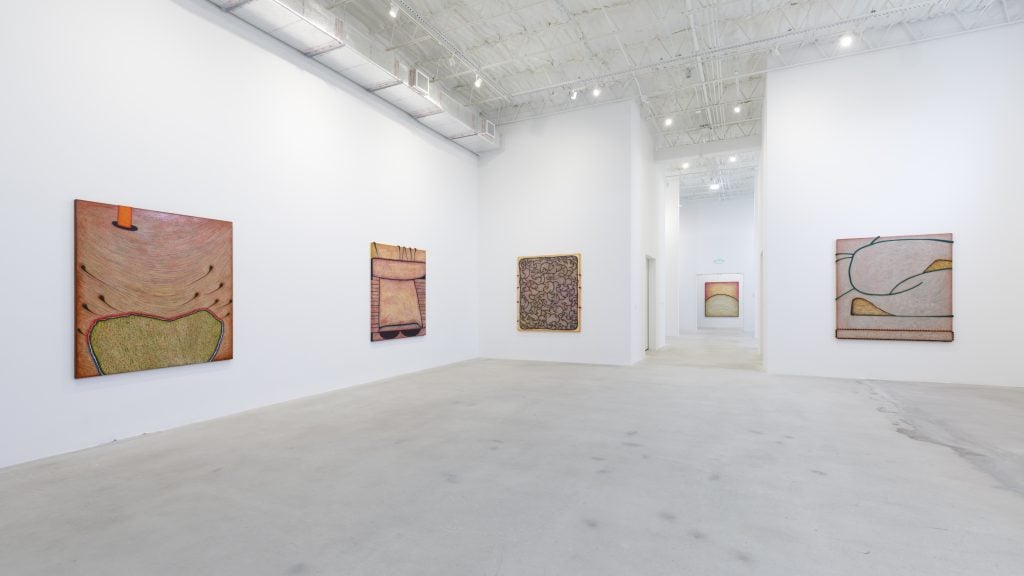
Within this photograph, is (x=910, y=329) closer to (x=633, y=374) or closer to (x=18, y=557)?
(x=633, y=374)

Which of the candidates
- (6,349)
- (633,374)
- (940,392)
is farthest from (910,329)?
(6,349)

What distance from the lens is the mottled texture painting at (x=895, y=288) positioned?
6312 mm

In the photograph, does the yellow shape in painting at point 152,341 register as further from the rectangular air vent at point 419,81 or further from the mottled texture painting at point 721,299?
the mottled texture painting at point 721,299

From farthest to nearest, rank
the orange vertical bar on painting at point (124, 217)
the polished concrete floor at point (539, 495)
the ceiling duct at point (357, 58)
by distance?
the ceiling duct at point (357, 58), the orange vertical bar on painting at point (124, 217), the polished concrete floor at point (539, 495)

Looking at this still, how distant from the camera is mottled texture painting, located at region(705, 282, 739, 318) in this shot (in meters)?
16.8

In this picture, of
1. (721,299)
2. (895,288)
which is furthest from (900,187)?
(721,299)

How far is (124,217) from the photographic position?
3.91 meters

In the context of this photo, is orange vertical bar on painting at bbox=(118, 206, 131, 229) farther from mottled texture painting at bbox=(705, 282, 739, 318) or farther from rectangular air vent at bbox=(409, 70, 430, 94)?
mottled texture painting at bbox=(705, 282, 739, 318)

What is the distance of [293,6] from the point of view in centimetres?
480

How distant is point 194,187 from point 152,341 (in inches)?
61.1

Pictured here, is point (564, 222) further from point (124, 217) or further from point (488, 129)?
point (124, 217)

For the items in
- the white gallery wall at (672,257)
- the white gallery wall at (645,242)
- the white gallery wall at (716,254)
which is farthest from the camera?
the white gallery wall at (716,254)

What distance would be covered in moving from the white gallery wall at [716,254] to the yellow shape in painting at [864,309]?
9.51 metres

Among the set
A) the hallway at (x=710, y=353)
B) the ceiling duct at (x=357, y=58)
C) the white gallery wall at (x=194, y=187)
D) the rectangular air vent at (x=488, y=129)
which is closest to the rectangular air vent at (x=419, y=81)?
the ceiling duct at (x=357, y=58)
